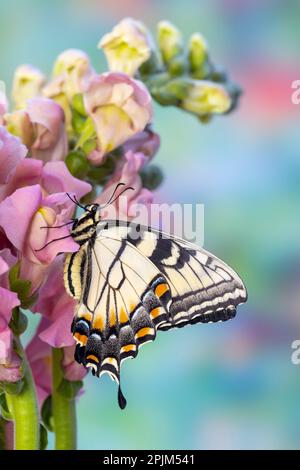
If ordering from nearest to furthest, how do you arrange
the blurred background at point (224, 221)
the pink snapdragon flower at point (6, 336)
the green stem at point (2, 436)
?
the pink snapdragon flower at point (6, 336), the green stem at point (2, 436), the blurred background at point (224, 221)

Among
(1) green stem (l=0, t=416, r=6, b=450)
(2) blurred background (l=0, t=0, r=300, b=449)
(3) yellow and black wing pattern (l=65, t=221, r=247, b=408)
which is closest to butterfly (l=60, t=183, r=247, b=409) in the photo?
(3) yellow and black wing pattern (l=65, t=221, r=247, b=408)

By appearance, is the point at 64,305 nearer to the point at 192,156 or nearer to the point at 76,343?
the point at 76,343

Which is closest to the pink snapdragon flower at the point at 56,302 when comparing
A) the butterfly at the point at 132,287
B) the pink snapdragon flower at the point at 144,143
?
the butterfly at the point at 132,287

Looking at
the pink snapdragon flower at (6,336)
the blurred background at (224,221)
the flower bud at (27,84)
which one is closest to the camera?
the pink snapdragon flower at (6,336)

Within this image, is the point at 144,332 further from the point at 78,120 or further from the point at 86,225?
the point at 78,120

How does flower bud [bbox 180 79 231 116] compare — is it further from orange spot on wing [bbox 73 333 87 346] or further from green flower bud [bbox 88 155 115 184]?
orange spot on wing [bbox 73 333 87 346]

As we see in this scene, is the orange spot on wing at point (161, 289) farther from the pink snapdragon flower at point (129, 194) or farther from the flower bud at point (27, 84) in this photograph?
A: the flower bud at point (27, 84)

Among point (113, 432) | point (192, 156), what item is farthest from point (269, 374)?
point (192, 156)

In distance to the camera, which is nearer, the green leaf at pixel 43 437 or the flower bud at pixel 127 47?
the green leaf at pixel 43 437
